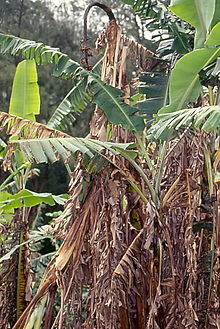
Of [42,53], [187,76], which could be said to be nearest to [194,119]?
[187,76]

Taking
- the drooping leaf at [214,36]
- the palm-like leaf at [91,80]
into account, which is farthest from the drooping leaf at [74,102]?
the drooping leaf at [214,36]

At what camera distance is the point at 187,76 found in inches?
98.2

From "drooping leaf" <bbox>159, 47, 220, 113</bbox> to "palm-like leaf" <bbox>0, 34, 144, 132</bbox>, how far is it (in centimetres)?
29

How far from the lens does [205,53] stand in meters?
2.32

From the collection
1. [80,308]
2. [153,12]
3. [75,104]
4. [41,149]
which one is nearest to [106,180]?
[41,149]

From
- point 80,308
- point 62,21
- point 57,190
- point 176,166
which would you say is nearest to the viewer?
point 80,308

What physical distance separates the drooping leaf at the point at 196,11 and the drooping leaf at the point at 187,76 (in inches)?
8.7

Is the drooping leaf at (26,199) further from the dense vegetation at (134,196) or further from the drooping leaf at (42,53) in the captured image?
the drooping leaf at (42,53)

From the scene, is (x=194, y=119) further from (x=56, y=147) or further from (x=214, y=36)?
(x=56, y=147)

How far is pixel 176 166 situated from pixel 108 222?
0.79 meters

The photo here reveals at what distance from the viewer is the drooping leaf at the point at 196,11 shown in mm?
2412

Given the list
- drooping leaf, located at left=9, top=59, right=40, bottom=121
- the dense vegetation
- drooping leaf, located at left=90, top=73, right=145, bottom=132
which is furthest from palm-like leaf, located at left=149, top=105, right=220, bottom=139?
drooping leaf, located at left=9, top=59, right=40, bottom=121

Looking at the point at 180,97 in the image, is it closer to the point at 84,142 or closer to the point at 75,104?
the point at 84,142

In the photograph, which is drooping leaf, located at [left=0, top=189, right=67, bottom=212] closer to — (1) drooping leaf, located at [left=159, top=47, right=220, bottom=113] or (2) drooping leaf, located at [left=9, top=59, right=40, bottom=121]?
(2) drooping leaf, located at [left=9, top=59, right=40, bottom=121]
